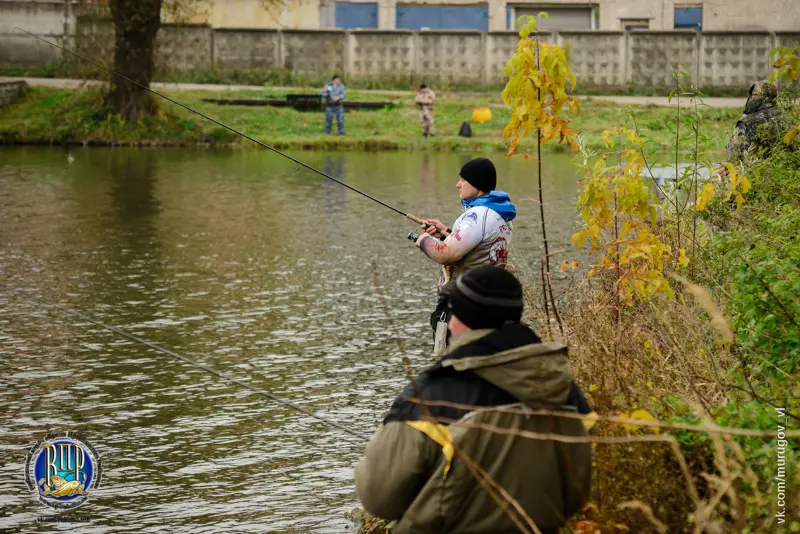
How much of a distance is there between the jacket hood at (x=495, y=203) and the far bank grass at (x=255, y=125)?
24933 mm

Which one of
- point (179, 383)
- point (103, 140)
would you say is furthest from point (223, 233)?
point (103, 140)

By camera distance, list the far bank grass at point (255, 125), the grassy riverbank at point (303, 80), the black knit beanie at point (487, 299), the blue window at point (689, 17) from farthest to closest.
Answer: the blue window at point (689, 17) → the grassy riverbank at point (303, 80) → the far bank grass at point (255, 125) → the black knit beanie at point (487, 299)

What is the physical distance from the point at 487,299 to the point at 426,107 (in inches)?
1284

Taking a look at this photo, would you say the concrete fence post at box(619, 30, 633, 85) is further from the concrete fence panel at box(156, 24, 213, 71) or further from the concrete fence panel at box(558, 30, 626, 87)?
the concrete fence panel at box(156, 24, 213, 71)

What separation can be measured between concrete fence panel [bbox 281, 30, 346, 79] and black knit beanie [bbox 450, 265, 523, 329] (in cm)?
4174

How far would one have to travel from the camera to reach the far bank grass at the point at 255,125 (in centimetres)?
3500

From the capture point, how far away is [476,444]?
13.9ft

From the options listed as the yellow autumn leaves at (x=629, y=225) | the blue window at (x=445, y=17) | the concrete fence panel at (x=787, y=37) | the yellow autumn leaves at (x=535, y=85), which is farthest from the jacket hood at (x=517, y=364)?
the blue window at (x=445, y=17)

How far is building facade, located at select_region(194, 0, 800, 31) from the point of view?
50938mm

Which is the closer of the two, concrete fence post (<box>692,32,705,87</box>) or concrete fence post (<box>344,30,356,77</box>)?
concrete fence post (<box>692,32,705,87</box>)

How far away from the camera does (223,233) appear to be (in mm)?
19250

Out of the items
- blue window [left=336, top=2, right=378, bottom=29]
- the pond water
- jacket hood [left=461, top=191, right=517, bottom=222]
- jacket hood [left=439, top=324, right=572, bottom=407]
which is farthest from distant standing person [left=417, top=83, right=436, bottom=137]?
jacket hood [left=439, top=324, right=572, bottom=407]

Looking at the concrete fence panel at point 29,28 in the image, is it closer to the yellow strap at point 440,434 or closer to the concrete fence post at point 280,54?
the concrete fence post at point 280,54

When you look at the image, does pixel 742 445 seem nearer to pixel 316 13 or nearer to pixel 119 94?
pixel 119 94
